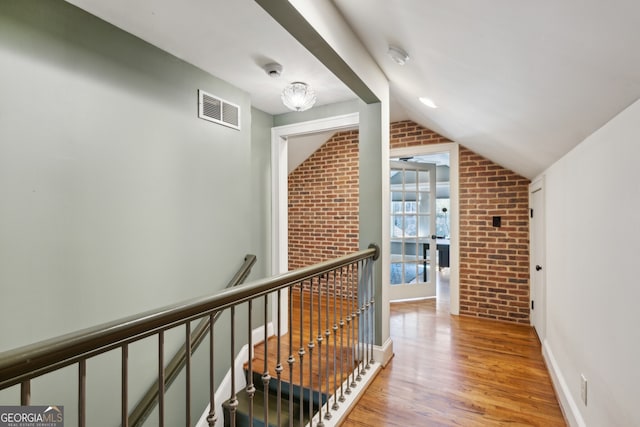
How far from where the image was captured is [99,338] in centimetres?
72

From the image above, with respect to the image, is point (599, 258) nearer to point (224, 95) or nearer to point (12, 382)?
point (12, 382)

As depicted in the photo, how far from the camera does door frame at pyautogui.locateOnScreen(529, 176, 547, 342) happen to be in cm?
275

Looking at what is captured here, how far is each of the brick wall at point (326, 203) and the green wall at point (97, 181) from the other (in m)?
2.18

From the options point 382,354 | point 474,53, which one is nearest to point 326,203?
point 382,354

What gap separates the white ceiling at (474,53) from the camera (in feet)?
3.15

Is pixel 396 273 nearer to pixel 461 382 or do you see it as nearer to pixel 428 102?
pixel 461 382

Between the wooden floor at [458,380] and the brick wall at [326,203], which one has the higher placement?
the brick wall at [326,203]

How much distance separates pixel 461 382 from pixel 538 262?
154 cm

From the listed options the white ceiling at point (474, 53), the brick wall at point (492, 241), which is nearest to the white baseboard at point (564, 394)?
the brick wall at point (492, 241)

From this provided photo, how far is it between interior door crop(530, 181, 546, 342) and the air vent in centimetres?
278

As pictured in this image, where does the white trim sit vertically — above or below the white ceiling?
below

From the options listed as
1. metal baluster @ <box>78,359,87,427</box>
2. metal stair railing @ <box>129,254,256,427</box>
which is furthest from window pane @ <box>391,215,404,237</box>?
metal baluster @ <box>78,359,87,427</box>

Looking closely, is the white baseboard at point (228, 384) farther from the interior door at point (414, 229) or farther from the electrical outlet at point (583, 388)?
the interior door at point (414, 229)

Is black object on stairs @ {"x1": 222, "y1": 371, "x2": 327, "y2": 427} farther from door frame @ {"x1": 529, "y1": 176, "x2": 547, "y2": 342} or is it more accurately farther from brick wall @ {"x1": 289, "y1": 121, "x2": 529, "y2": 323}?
brick wall @ {"x1": 289, "y1": 121, "x2": 529, "y2": 323}
